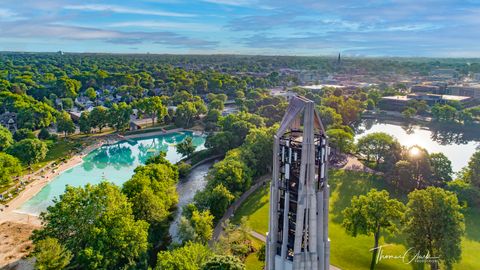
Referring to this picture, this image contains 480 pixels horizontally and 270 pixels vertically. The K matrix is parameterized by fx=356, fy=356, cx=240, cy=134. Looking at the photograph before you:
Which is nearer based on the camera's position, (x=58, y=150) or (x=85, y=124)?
(x=58, y=150)

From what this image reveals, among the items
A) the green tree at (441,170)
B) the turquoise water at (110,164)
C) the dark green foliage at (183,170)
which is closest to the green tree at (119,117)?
the turquoise water at (110,164)

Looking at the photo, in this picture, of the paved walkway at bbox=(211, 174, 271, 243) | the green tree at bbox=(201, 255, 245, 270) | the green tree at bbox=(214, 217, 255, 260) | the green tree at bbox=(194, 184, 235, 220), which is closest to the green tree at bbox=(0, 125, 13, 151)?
the green tree at bbox=(194, 184, 235, 220)

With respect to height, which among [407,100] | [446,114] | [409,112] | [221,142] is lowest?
[221,142]

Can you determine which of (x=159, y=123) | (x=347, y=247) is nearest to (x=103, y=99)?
(x=159, y=123)

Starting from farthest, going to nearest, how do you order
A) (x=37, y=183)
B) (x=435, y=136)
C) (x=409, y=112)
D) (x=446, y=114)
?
1. (x=409, y=112)
2. (x=446, y=114)
3. (x=435, y=136)
4. (x=37, y=183)

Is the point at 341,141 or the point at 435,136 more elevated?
the point at 341,141

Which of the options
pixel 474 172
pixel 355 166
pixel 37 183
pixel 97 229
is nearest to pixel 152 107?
pixel 37 183

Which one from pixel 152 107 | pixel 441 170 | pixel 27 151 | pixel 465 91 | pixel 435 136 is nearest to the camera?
pixel 441 170

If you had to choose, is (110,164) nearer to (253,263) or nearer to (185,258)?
(253,263)
